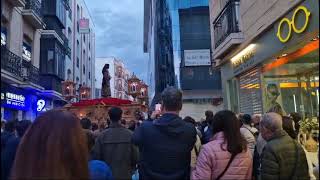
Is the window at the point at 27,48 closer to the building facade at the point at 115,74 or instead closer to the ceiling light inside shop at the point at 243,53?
the ceiling light inside shop at the point at 243,53

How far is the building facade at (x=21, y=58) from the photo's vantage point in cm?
1756

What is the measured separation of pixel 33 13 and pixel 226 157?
61.8 feet

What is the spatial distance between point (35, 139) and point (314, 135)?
269 inches

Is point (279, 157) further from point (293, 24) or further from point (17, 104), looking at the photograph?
point (17, 104)

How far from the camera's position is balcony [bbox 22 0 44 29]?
19978 millimetres

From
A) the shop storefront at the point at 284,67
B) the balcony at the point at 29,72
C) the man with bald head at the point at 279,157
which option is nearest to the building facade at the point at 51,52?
the balcony at the point at 29,72

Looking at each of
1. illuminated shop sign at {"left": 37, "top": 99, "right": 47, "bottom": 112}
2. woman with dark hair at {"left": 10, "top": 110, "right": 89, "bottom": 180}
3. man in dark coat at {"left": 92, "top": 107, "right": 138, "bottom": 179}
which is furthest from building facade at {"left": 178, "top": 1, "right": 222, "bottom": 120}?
woman with dark hair at {"left": 10, "top": 110, "right": 89, "bottom": 180}

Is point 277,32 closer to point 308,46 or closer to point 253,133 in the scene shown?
point 308,46

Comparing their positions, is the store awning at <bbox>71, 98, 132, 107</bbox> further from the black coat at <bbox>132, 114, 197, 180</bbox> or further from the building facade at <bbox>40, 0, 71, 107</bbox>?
the building facade at <bbox>40, 0, 71, 107</bbox>

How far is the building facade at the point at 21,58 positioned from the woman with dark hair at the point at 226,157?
554 inches

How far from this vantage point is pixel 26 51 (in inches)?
837

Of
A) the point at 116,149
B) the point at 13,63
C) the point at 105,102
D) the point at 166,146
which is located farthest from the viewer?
the point at 13,63

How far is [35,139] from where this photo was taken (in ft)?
6.86

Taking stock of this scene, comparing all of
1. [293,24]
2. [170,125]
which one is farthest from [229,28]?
[170,125]
